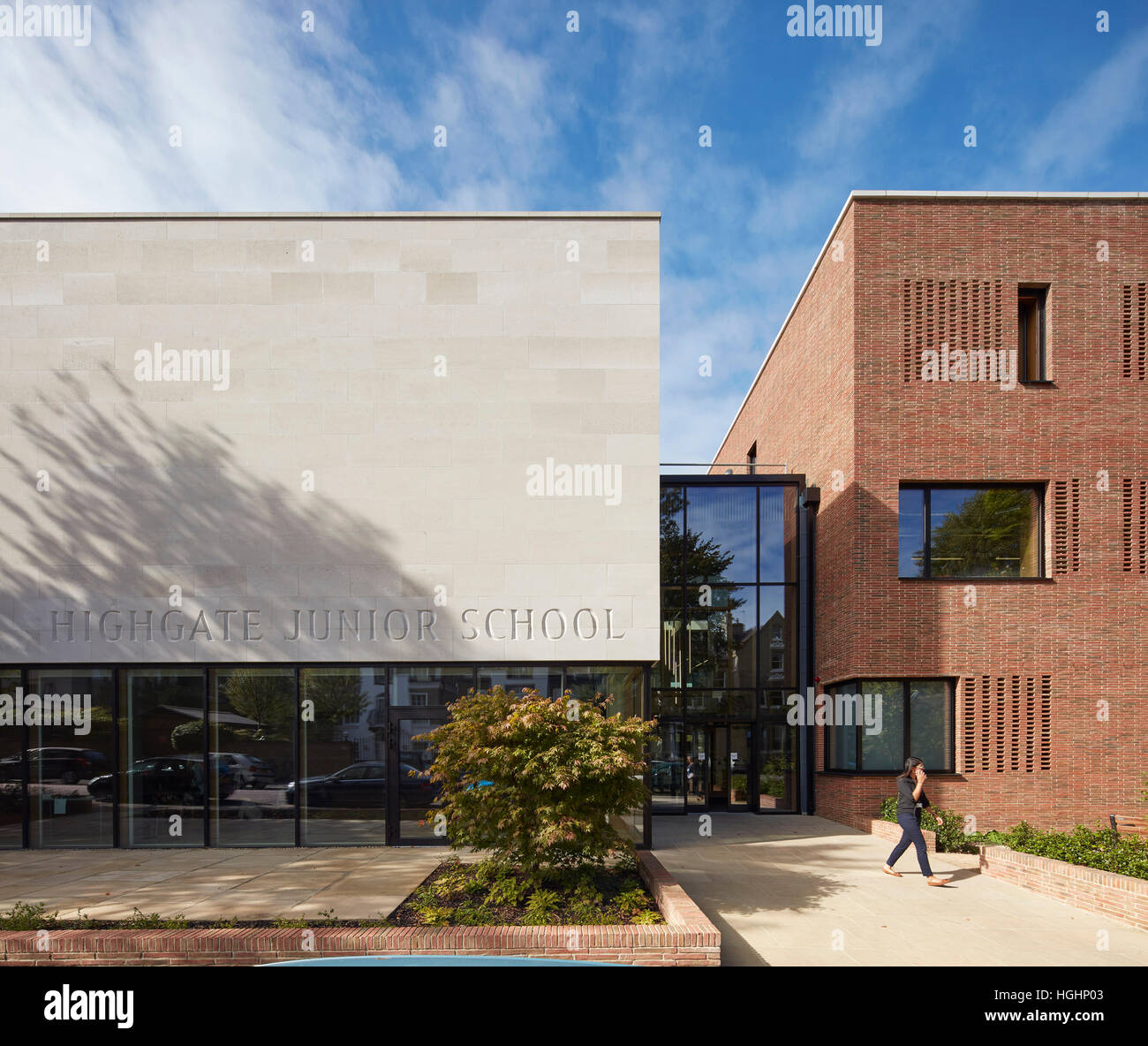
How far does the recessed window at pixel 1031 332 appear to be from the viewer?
617 inches

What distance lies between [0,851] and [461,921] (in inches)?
385

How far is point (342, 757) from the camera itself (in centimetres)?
1247

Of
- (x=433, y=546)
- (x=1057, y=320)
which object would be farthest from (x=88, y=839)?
(x=1057, y=320)

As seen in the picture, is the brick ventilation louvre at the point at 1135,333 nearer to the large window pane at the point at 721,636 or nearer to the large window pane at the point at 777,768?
the large window pane at the point at 721,636

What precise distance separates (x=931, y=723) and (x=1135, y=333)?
9100 mm

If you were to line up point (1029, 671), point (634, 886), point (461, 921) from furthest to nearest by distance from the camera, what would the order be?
point (1029, 671) → point (634, 886) → point (461, 921)

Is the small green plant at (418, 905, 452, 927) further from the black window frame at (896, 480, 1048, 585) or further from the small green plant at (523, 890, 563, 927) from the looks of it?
the black window frame at (896, 480, 1048, 585)

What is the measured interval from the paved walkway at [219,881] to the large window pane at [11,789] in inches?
10.0

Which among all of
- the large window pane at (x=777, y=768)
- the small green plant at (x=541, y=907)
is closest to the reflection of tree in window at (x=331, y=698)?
the small green plant at (x=541, y=907)

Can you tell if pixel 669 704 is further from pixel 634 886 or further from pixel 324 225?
pixel 324 225

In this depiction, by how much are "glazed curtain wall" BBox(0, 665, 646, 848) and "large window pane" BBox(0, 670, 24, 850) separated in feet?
0.05

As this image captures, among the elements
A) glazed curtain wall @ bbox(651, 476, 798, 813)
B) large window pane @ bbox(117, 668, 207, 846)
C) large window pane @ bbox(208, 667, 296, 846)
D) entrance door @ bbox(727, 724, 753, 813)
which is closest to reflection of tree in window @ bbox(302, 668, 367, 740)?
large window pane @ bbox(208, 667, 296, 846)

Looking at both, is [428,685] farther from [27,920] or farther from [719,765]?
[719,765]

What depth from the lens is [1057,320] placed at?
50.9 ft
